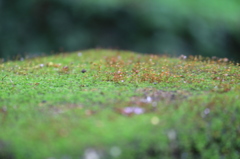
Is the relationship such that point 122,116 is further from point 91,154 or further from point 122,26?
point 122,26

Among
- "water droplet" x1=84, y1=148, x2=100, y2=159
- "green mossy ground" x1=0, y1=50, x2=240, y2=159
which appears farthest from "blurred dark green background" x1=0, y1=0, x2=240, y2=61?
"water droplet" x1=84, y1=148, x2=100, y2=159

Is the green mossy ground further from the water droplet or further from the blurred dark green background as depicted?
the blurred dark green background

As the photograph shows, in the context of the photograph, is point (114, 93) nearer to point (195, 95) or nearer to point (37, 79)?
point (195, 95)

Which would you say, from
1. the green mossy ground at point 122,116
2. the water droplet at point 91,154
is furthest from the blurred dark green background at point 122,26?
the water droplet at point 91,154

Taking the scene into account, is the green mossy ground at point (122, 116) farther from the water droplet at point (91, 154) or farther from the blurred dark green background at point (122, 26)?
the blurred dark green background at point (122, 26)

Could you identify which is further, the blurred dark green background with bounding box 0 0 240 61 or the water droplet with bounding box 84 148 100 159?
the blurred dark green background with bounding box 0 0 240 61
